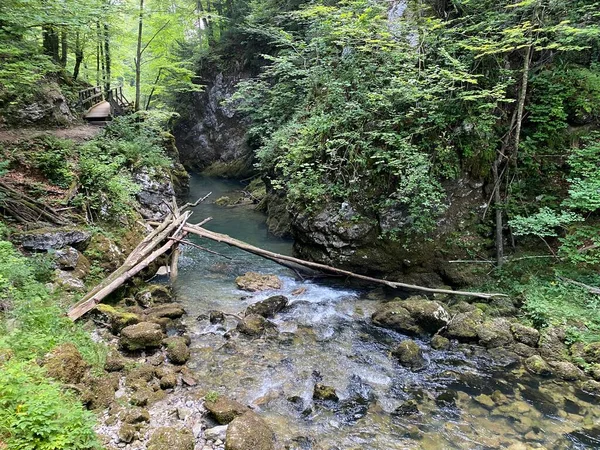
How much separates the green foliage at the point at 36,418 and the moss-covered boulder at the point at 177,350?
321 cm

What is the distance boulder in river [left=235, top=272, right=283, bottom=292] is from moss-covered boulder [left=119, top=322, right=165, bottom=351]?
4174 mm

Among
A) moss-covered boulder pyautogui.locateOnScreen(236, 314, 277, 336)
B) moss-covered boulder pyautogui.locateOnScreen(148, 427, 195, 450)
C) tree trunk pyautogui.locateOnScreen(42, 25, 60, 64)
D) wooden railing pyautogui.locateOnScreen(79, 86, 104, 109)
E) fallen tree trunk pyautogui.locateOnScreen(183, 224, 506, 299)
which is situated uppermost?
tree trunk pyautogui.locateOnScreen(42, 25, 60, 64)

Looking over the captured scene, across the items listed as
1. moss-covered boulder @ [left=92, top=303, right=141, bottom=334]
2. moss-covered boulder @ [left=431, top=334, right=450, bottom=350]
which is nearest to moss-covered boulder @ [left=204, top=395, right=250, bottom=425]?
moss-covered boulder @ [left=92, top=303, right=141, bottom=334]

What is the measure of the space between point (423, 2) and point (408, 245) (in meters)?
9.43

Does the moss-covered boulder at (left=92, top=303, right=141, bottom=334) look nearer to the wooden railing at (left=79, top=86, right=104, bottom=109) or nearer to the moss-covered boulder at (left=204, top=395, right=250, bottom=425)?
the moss-covered boulder at (left=204, top=395, right=250, bottom=425)

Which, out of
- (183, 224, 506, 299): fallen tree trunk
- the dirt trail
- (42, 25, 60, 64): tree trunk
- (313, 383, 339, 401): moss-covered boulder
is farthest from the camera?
(42, 25, 60, 64): tree trunk

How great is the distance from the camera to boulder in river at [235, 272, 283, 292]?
1152 centimetres

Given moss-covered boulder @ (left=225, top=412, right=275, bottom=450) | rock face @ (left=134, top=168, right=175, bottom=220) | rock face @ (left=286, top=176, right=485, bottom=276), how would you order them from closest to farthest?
moss-covered boulder @ (left=225, top=412, right=275, bottom=450) → rock face @ (left=286, top=176, right=485, bottom=276) → rock face @ (left=134, top=168, right=175, bottom=220)

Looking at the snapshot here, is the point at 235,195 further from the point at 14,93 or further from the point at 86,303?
the point at 86,303

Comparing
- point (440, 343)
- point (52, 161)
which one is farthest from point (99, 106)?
point (440, 343)

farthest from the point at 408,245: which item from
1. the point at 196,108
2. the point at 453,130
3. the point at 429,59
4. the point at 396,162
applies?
the point at 196,108

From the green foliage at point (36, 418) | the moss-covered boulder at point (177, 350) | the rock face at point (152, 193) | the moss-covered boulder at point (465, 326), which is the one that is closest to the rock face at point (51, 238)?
the moss-covered boulder at point (177, 350)

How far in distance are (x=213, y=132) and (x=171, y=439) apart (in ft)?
102

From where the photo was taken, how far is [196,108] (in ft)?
108
